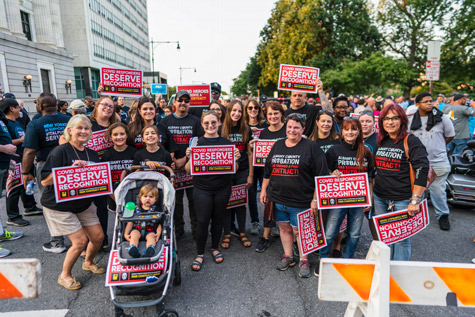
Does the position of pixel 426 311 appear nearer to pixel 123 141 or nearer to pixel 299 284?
pixel 299 284

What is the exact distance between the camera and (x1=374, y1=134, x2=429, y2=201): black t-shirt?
10.6ft

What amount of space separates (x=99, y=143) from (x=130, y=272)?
7.70 feet

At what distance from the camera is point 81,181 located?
352cm

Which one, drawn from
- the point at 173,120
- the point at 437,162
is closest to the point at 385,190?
the point at 437,162

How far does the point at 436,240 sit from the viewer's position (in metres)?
4.86

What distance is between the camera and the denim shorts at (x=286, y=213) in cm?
373

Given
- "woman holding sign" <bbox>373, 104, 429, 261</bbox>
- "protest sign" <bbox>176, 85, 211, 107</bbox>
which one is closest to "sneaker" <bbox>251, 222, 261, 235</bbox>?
"woman holding sign" <bbox>373, 104, 429, 261</bbox>

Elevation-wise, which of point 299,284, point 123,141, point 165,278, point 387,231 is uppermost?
point 123,141

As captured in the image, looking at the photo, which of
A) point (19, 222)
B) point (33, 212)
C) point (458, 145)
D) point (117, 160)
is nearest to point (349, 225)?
point (117, 160)

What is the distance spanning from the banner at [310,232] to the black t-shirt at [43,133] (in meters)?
4.05

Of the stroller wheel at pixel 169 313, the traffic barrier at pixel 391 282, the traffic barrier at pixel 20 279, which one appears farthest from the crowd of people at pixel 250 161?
the traffic barrier at pixel 391 282

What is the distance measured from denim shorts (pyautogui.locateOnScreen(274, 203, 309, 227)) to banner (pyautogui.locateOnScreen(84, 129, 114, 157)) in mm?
2789

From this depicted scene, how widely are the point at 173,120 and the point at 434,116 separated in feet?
14.7

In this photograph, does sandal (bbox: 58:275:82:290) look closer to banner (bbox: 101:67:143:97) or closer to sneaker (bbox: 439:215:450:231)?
banner (bbox: 101:67:143:97)
